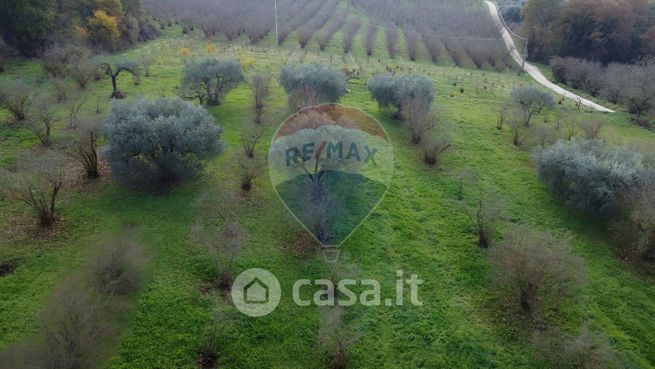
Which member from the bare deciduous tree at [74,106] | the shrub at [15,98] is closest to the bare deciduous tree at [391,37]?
the bare deciduous tree at [74,106]

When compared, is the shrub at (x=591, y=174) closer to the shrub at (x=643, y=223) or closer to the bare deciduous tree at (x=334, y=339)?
the shrub at (x=643, y=223)

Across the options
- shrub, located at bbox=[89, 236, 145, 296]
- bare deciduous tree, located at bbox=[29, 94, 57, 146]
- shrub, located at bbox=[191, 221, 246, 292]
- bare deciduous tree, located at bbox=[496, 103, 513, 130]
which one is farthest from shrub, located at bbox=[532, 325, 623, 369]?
bare deciduous tree, located at bbox=[29, 94, 57, 146]

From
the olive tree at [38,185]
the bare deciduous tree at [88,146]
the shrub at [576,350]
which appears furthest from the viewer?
the bare deciduous tree at [88,146]

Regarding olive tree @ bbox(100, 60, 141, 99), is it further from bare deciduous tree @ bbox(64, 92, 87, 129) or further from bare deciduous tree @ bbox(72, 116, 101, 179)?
bare deciduous tree @ bbox(72, 116, 101, 179)

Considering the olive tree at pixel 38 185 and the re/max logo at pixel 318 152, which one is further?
the re/max logo at pixel 318 152

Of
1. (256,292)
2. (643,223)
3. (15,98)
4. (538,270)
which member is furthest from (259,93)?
(643,223)
